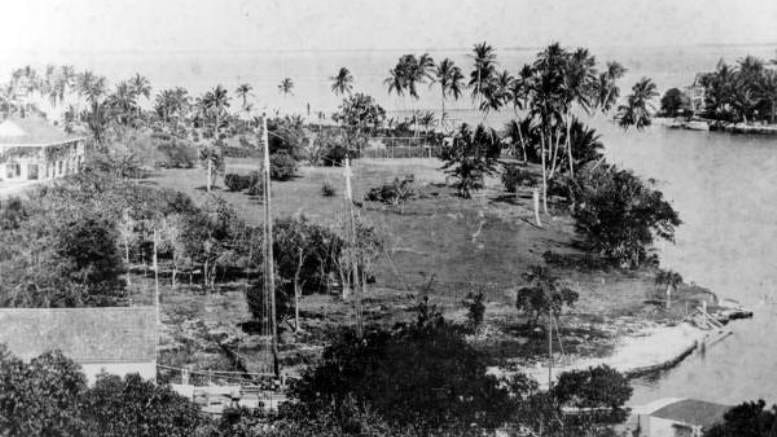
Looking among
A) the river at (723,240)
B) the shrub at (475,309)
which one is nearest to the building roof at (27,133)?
the shrub at (475,309)

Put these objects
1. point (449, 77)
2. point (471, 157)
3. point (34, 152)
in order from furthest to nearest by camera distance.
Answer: point (449, 77) < point (471, 157) < point (34, 152)

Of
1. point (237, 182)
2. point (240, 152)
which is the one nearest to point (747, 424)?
point (237, 182)

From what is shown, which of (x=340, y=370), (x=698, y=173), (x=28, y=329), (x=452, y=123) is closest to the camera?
(x=340, y=370)

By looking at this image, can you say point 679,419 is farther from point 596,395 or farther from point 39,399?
point 39,399

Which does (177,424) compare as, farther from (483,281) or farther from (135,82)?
(135,82)

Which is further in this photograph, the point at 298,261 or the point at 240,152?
the point at 240,152

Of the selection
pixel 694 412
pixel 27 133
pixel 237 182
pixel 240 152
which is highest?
pixel 27 133

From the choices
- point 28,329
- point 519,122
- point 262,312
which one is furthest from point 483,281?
point 519,122

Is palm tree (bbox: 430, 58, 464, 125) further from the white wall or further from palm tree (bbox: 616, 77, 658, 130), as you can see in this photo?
the white wall
